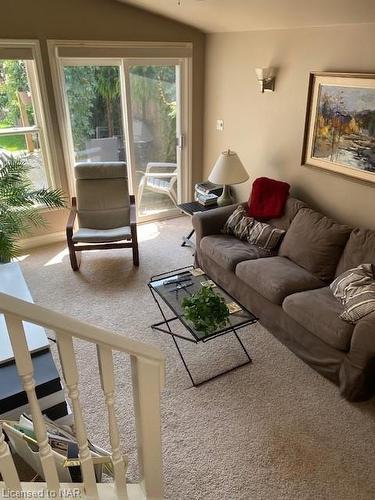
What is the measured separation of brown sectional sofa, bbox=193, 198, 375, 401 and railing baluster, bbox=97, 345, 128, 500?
1535 mm

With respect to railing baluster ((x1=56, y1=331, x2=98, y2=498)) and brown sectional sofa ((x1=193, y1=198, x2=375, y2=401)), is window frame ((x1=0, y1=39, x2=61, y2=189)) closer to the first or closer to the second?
brown sectional sofa ((x1=193, y1=198, x2=375, y2=401))

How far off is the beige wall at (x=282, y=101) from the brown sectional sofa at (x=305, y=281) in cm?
28

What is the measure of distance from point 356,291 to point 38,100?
138 inches

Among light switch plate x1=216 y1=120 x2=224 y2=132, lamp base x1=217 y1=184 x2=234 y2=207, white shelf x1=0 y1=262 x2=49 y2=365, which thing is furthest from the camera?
light switch plate x1=216 y1=120 x2=224 y2=132

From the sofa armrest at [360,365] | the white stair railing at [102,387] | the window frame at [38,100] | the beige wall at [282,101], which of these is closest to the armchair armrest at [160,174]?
the beige wall at [282,101]

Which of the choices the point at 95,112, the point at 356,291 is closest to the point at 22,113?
the point at 95,112

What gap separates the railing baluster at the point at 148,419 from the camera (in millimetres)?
1060

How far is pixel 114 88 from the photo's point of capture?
423cm

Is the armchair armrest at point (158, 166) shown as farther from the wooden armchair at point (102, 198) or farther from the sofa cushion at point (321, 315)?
the sofa cushion at point (321, 315)

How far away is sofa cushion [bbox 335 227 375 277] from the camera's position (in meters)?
2.67

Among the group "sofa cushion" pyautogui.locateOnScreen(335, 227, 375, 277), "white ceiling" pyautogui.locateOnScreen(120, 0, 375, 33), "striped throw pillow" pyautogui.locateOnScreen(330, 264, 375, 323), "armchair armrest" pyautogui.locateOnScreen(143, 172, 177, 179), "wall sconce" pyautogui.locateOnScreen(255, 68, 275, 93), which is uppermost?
"white ceiling" pyautogui.locateOnScreen(120, 0, 375, 33)

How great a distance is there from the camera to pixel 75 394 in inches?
41.9

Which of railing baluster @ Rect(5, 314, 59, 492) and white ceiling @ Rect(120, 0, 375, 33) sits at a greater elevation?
white ceiling @ Rect(120, 0, 375, 33)

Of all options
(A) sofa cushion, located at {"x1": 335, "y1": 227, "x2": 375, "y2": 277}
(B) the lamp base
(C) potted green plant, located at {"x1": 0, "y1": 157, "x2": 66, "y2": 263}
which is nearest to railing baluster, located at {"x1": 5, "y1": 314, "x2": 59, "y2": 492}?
(C) potted green plant, located at {"x1": 0, "y1": 157, "x2": 66, "y2": 263}
